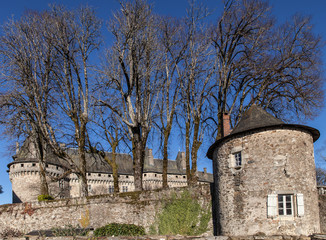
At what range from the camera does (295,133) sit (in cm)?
1357

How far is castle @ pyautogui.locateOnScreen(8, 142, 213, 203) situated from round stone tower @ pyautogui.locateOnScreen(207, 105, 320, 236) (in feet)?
70.3

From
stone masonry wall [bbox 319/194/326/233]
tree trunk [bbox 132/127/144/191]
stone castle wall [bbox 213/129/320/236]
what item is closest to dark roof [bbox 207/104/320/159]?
stone castle wall [bbox 213/129/320/236]

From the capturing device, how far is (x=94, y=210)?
16.9m

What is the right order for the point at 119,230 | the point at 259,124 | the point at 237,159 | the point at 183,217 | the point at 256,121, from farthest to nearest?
1. the point at 183,217
2. the point at 119,230
3. the point at 237,159
4. the point at 256,121
5. the point at 259,124

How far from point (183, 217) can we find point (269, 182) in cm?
424

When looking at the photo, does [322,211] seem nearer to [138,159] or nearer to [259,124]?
[259,124]

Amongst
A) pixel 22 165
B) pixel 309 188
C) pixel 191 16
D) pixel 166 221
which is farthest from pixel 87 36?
pixel 22 165

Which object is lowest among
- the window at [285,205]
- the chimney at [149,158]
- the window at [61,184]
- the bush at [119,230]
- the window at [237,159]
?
the bush at [119,230]

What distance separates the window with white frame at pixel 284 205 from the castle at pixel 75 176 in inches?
904

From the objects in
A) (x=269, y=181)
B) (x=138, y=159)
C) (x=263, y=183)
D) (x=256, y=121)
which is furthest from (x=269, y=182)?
(x=138, y=159)

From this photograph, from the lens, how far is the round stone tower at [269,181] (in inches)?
510

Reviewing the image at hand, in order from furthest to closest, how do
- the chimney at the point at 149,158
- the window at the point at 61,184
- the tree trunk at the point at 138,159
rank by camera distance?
the chimney at the point at 149,158 < the window at the point at 61,184 < the tree trunk at the point at 138,159

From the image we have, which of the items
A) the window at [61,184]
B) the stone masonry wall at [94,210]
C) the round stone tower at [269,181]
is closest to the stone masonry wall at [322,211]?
the round stone tower at [269,181]

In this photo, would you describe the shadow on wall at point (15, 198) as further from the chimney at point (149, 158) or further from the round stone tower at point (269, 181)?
the round stone tower at point (269, 181)
